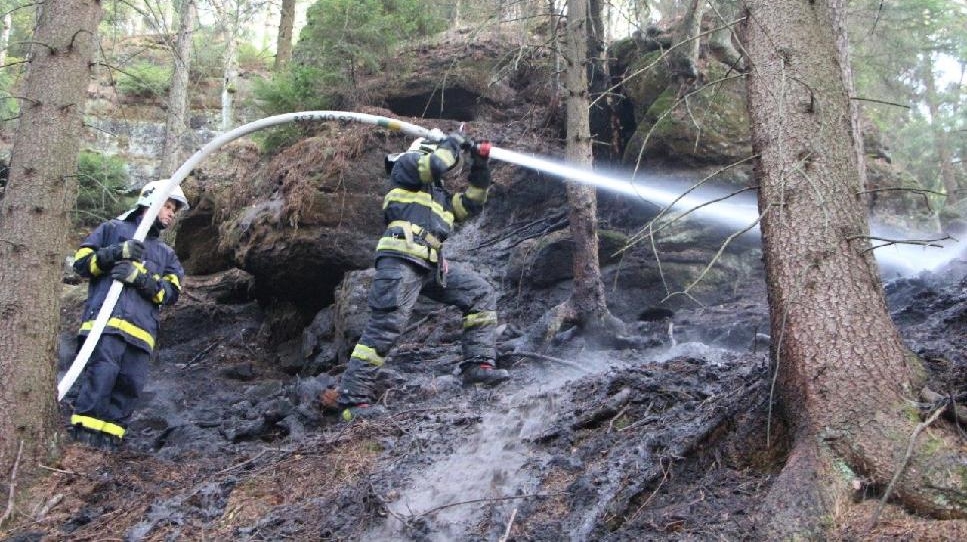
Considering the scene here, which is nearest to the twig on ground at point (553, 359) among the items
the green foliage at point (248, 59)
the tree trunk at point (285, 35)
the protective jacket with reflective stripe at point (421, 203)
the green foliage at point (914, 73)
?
the protective jacket with reflective stripe at point (421, 203)

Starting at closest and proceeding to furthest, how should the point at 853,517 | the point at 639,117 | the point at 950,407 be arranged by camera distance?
the point at 853,517
the point at 950,407
the point at 639,117

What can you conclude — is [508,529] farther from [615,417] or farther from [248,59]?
[248,59]

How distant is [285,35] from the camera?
65.5 feet

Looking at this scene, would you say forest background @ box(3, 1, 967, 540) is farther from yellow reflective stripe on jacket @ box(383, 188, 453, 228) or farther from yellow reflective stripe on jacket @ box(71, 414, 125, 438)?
yellow reflective stripe on jacket @ box(383, 188, 453, 228)

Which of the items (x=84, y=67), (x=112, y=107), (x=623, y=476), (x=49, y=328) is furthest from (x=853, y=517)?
(x=112, y=107)

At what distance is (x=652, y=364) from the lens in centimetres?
663

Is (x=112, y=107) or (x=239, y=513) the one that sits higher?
(x=112, y=107)

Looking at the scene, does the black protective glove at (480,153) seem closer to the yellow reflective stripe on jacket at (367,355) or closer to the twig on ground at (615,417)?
the yellow reflective stripe on jacket at (367,355)

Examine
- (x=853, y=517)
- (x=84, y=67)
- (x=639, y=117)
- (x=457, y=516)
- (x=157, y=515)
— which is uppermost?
(x=639, y=117)

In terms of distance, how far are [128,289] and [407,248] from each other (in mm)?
2655

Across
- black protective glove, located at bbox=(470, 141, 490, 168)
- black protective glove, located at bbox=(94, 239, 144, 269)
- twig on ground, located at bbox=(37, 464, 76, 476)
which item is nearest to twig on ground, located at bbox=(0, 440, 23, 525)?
twig on ground, located at bbox=(37, 464, 76, 476)

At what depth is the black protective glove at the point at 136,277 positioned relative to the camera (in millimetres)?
6656

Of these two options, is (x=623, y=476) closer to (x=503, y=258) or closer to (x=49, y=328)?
(x=49, y=328)

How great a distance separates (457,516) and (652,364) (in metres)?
2.85
